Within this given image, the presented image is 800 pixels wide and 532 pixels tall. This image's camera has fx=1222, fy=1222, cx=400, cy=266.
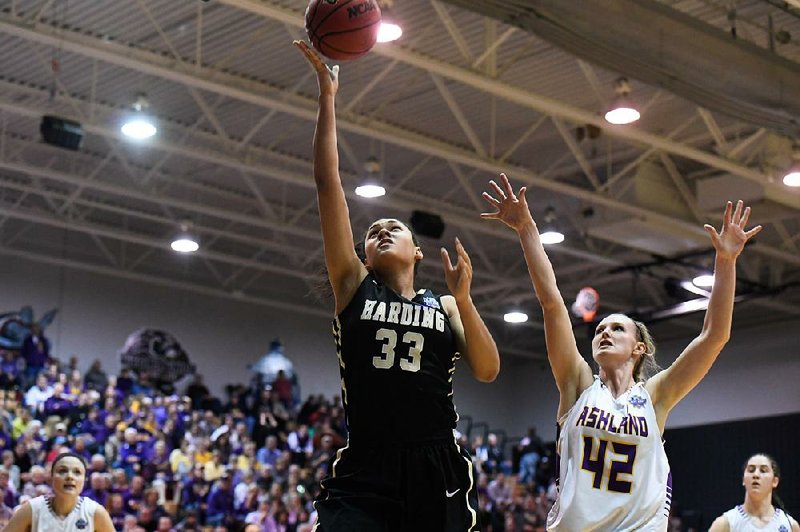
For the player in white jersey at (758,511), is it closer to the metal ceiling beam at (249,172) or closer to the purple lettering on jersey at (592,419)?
the purple lettering on jersey at (592,419)

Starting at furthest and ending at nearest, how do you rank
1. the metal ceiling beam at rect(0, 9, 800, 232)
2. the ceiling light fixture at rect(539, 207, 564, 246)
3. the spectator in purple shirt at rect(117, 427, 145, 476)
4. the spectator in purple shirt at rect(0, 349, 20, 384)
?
the spectator in purple shirt at rect(0, 349, 20, 384)
the ceiling light fixture at rect(539, 207, 564, 246)
the spectator in purple shirt at rect(117, 427, 145, 476)
the metal ceiling beam at rect(0, 9, 800, 232)

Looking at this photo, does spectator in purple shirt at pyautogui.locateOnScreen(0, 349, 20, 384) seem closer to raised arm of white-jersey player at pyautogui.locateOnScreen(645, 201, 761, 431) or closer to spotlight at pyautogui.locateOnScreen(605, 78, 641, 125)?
spotlight at pyautogui.locateOnScreen(605, 78, 641, 125)

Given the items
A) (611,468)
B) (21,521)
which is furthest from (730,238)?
(21,521)

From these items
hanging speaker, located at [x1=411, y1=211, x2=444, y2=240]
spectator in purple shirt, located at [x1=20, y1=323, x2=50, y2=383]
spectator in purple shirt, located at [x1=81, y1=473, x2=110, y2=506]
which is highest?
hanging speaker, located at [x1=411, y1=211, x2=444, y2=240]

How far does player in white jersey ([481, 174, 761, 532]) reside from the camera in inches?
196

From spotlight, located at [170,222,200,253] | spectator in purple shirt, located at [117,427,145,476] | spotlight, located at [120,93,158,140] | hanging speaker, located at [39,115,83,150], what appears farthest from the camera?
spotlight, located at [170,222,200,253]

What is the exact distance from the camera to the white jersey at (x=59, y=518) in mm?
7129

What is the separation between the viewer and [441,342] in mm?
4484

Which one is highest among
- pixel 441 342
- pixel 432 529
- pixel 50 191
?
pixel 50 191

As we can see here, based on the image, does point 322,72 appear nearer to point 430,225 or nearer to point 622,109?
Answer: point 622,109

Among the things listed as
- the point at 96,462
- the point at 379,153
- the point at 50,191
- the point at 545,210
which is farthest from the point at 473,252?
the point at 96,462

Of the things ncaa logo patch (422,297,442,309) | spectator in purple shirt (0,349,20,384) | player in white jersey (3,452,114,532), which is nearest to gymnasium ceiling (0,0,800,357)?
spectator in purple shirt (0,349,20,384)

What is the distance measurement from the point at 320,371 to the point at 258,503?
10.2 metres

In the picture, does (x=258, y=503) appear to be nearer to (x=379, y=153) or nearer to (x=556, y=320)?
(x=379, y=153)
